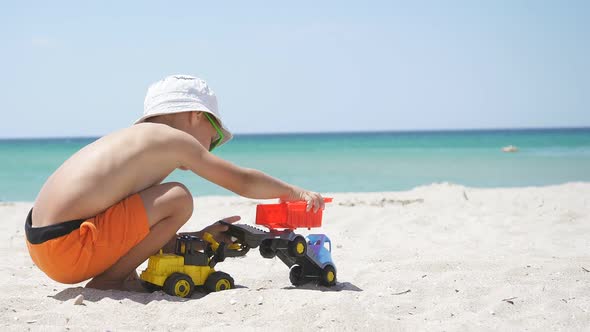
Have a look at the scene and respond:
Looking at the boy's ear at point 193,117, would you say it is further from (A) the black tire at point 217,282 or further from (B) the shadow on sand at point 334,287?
(B) the shadow on sand at point 334,287

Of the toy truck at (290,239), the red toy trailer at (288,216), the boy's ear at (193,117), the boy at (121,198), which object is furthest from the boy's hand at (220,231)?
the boy's ear at (193,117)

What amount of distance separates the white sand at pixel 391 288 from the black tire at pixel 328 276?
6 cm

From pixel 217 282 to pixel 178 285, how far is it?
18 cm

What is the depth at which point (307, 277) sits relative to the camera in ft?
9.73

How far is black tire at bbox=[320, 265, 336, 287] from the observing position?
2908 millimetres

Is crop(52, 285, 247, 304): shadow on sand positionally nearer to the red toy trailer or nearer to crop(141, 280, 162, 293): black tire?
crop(141, 280, 162, 293): black tire

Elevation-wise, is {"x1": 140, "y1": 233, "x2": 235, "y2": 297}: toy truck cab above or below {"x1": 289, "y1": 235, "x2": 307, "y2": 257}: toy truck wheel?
below

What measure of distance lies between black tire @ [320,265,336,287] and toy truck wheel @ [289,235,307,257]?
0.17m

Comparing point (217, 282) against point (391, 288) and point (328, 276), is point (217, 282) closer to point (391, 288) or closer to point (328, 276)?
point (328, 276)

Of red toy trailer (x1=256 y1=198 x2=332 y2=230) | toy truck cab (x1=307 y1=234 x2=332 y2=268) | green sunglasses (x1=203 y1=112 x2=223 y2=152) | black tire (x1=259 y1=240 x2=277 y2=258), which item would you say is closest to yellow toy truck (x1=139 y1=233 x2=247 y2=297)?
black tire (x1=259 y1=240 x2=277 y2=258)

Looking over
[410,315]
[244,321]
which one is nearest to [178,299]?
[244,321]

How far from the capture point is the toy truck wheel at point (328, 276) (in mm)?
2908

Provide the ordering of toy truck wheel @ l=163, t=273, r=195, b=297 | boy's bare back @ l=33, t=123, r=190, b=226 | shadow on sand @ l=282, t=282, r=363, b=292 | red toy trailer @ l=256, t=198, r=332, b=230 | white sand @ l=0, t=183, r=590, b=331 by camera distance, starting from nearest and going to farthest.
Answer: white sand @ l=0, t=183, r=590, b=331 → boy's bare back @ l=33, t=123, r=190, b=226 → toy truck wheel @ l=163, t=273, r=195, b=297 → red toy trailer @ l=256, t=198, r=332, b=230 → shadow on sand @ l=282, t=282, r=363, b=292

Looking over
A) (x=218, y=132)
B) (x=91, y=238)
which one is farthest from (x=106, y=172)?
(x=218, y=132)
